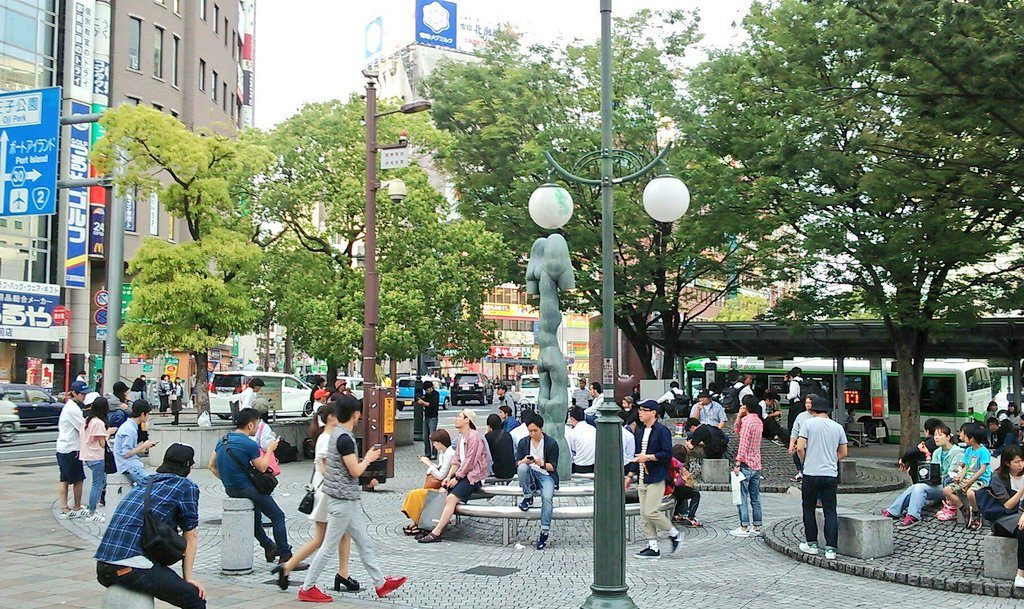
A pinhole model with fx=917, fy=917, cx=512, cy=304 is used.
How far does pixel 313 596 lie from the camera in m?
8.38

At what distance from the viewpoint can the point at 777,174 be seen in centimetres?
2077

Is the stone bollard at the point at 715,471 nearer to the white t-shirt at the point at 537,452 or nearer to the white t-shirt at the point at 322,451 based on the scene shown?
the white t-shirt at the point at 537,452

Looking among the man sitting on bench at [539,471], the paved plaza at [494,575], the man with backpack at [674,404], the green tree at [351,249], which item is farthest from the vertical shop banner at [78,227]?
the man sitting on bench at [539,471]

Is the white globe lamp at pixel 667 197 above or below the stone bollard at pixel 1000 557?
above

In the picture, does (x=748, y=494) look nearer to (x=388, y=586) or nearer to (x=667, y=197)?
(x=667, y=197)

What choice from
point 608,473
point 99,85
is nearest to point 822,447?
point 608,473

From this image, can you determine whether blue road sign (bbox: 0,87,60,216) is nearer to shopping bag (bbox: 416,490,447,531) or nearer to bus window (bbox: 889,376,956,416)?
shopping bag (bbox: 416,490,447,531)

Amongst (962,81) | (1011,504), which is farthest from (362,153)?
(1011,504)

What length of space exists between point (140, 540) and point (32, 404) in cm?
2902

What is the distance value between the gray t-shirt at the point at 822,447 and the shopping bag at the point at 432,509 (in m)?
4.58

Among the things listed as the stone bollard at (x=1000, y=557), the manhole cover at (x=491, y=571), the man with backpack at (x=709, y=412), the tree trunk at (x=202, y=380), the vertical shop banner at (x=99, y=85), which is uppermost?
the vertical shop banner at (x=99, y=85)

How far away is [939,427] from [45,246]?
39509 millimetres

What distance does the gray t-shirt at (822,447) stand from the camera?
10305 mm

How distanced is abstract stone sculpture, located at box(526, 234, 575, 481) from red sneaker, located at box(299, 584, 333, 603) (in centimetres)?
780
